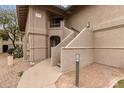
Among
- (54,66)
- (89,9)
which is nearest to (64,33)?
(89,9)

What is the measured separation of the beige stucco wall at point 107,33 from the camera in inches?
320

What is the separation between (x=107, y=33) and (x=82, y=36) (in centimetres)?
170

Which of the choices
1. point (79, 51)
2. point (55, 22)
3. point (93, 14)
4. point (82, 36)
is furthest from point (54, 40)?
point (79, 51)

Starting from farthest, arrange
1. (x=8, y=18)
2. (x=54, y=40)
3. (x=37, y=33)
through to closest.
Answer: (x=8, y=18)
(x=54, y=40)
(x=37, y=33)

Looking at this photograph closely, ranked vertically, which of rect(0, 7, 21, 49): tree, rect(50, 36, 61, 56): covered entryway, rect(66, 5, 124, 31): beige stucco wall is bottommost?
rect(50, 36, 61, 56): covered entryway

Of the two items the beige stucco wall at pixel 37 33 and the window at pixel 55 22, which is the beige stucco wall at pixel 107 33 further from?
the window at pixel 55 22

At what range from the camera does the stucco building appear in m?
8.50

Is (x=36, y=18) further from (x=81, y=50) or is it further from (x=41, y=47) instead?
(x=81, y=50)

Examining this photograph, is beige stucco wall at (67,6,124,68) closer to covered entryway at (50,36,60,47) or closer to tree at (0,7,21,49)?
covered entryway at (50,36,60,47)

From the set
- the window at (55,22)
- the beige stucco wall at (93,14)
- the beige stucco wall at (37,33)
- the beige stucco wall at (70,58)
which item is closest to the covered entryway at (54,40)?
the window at (55,22)

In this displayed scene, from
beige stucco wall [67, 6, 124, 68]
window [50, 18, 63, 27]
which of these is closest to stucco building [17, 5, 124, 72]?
beige stucco wall [67, 6, 124, 68]

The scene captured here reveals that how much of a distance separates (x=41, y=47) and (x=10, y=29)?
62.9ft

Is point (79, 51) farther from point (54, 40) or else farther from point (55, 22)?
point (55, 22)

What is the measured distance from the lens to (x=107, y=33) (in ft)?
30.1
